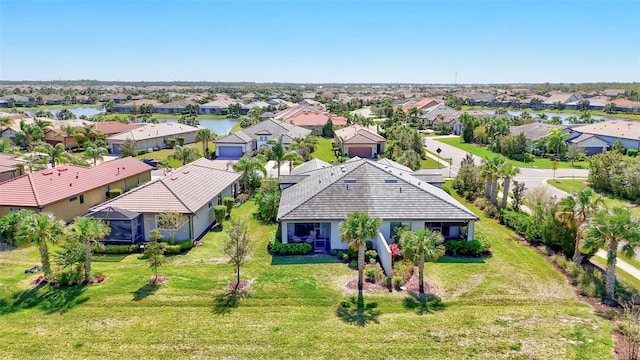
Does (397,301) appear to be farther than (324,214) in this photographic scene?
No

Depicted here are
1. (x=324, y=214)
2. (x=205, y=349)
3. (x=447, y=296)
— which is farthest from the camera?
(x=324, y=214)

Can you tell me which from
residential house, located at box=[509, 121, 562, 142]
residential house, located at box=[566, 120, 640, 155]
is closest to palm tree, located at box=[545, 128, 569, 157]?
residential house, located at box=[509, 121, 562, 142]

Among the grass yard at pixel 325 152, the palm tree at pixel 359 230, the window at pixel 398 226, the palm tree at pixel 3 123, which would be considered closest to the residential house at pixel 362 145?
the grass yard at pixel 325 152

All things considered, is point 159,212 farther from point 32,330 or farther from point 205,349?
point 205,349

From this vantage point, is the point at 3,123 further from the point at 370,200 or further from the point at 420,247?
the point at 420,247

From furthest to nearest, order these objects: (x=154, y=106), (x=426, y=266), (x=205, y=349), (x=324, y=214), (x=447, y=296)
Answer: (x=154, y=106)
(x=324, y=214)
(x=426, y=266)
(x=447, y=296)
(x=205, y=349)

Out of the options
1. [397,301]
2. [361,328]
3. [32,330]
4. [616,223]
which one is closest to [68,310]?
[32,330]

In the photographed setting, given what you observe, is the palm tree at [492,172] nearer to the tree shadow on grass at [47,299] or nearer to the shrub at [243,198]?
the shrub at [243,198]

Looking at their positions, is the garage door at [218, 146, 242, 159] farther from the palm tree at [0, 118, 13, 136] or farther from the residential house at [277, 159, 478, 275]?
the palm tree at [0, 118, 13, 136]
